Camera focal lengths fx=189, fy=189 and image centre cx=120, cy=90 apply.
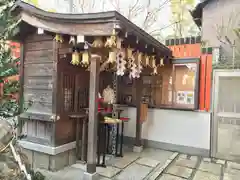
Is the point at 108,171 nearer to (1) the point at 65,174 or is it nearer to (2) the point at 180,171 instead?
(1) the point at 65,174

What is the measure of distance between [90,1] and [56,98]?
8.53 metres

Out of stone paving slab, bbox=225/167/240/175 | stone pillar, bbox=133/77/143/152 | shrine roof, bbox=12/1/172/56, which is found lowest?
stone paving slab, bbox=225/167/240/175

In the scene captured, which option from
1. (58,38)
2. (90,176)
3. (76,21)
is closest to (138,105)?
(90,176)

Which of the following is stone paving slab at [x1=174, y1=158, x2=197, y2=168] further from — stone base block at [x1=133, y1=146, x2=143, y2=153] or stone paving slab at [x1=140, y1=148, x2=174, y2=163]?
stone base block at [x1=133, y1=146, x2=143, y2=153]

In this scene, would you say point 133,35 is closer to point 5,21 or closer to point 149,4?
point 5,21

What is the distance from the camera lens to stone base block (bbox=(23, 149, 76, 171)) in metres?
3.63

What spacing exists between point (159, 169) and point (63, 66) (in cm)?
283

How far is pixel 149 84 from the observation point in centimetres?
551

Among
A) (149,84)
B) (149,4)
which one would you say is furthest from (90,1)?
(149,84)

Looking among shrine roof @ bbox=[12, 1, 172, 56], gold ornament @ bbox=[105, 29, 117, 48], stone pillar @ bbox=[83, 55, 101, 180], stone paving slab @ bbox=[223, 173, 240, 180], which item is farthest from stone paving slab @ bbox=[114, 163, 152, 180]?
shrine roof @ bbox=[12, 1, 172, 56]

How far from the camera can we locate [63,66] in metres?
3.70

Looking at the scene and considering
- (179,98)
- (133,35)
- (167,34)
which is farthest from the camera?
(167,34)

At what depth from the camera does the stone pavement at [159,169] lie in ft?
11.5

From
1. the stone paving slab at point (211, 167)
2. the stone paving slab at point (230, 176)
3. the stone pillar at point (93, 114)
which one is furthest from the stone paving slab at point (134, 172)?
the stone paving slab at point (230, 176)
